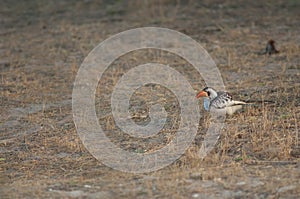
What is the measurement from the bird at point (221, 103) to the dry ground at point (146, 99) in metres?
0.10

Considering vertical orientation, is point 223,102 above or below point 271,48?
below

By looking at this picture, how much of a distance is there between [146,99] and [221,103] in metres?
1.34

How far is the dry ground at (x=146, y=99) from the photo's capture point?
17.8 feet

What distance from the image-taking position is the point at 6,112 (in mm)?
8016

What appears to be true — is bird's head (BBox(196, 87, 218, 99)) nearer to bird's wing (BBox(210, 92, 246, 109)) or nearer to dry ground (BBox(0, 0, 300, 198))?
bird's wing (BBox(210, 92, 246, 109))

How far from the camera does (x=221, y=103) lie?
700 centimetres

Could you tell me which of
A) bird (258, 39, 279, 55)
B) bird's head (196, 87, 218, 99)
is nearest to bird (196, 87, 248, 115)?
bird's head (196, 87, 218, 99)

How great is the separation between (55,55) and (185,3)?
390cm

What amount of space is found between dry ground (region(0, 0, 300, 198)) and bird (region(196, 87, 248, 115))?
0.31ft

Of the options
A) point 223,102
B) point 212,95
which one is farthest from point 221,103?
point 212,95

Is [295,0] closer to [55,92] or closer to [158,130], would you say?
[55,92]

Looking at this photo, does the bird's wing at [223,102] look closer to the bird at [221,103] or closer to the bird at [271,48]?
the bird at [221,103]

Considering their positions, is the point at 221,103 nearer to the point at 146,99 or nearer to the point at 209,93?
the point at 209,93

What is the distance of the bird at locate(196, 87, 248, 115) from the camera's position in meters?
6.99
